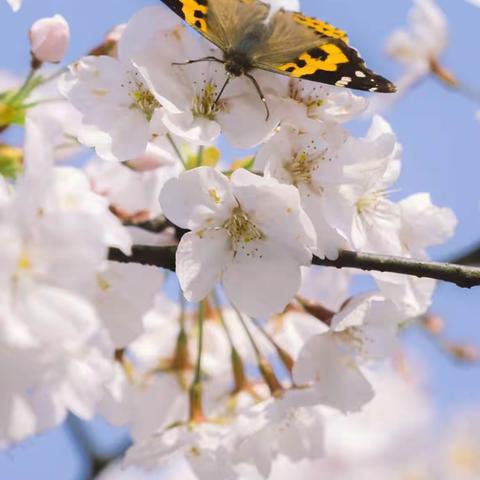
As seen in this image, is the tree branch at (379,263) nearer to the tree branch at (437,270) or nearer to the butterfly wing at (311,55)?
the tree branch at (437,270)

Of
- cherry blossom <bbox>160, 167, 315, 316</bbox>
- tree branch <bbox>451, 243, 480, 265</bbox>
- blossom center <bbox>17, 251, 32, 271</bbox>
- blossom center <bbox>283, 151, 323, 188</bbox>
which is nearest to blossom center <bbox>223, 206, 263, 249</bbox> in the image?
cherry blossom <bbox>160, 167, 315, 316</bbox>

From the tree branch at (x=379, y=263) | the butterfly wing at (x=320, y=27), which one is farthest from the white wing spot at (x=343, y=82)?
the tree branch at (x=379, y=263)

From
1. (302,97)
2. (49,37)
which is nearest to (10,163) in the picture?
(49,37)

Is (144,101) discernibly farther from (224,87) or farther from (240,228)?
(240,228)

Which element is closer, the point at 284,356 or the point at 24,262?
the point at 24,262

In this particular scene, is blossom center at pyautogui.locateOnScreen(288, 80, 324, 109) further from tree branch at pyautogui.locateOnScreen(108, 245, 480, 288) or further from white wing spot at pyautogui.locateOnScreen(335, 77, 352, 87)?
tree branch at pyautogui.locateOnScreen(108, 245, 480, 288)

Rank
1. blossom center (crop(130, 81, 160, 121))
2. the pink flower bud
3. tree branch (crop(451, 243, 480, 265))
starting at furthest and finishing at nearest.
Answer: tree branch (crop(451, 243, 480, 265)), the pink flower bud, blossom center (crop(130, 81, 160, 121))
